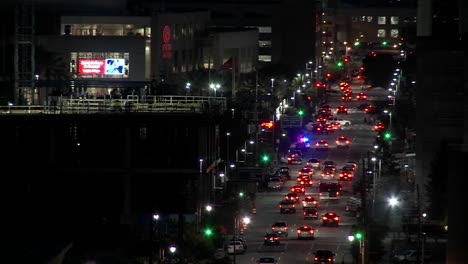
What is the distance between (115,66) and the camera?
116 m

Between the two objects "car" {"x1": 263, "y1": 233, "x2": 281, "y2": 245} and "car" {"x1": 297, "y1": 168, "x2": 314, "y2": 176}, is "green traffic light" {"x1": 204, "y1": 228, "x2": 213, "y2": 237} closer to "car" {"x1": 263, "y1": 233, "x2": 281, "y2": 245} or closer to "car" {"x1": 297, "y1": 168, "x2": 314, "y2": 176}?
"car" {"x1": 263, "y1": 233, "x2": 281, "y2": 245}

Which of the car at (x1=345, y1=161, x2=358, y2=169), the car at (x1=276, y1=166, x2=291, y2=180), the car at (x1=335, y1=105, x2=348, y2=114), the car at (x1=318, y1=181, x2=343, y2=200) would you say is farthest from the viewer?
the car at (x1=335, y1=105, x2=348, y2=114)

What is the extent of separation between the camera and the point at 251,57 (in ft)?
525

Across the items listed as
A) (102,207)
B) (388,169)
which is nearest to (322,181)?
(388,169)

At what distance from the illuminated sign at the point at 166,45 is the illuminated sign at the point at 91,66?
8692mm

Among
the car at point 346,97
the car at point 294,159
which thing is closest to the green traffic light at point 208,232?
the car at point 294,159

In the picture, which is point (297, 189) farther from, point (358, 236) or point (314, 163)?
point (358, 236)

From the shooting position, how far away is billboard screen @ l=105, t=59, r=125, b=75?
11519 cm

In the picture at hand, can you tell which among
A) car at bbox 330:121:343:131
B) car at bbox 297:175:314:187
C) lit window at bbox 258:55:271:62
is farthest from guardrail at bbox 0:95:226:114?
lit window at bbox 258:55:271:62

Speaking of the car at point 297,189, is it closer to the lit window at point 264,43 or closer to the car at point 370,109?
the car at point 370,109

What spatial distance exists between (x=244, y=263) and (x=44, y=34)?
54.4m

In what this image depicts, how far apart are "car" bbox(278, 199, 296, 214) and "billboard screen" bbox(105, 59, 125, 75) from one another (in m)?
33.6

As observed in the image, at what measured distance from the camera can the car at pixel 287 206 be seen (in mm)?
82812

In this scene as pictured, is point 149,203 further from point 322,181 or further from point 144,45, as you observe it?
point 144,45
